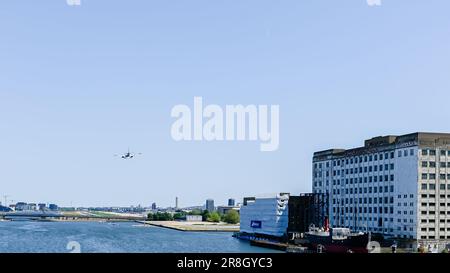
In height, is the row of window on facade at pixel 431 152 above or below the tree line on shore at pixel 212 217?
above

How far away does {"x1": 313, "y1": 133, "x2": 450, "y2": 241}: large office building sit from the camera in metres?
31.8

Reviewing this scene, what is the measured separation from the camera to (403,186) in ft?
106

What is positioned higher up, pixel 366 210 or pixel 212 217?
pixel 366 210

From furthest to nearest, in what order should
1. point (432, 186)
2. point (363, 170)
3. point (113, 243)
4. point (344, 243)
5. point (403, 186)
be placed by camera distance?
point (363, 170)
point (113, 243)
point (403, 186)
point (432, 186)
point (344, 243)

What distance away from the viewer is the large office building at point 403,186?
3180 cm

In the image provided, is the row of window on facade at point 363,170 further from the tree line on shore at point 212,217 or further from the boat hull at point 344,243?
the tree line on shore at point 212,217

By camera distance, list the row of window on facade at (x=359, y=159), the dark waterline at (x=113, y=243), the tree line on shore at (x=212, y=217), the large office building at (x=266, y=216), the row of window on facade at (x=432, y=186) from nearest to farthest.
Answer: the dark waterline at (x=113, y=243) → the row of window on facade at (x=432, y=186) → the row of window on facade at (x=359, y=159) → the large office building at (x=266, y=216) → the tree line on shore at (x=212, y=217)

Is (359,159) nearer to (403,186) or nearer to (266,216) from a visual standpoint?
(403,186)

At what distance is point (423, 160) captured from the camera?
31.6m

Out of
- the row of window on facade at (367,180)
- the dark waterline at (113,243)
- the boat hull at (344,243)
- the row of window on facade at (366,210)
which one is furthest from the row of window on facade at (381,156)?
the dark waterline at (113,243)

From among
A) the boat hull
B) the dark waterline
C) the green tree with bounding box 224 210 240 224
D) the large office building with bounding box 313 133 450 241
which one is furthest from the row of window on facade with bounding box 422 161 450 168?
the green tree with bounding box 224 210 240 224

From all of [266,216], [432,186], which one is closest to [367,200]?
[432,186]
